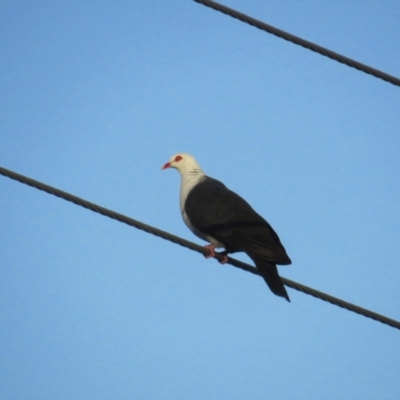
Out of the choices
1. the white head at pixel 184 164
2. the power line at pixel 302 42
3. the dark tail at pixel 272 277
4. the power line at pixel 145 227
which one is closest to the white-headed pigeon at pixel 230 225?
the dark tail at pixel 272 277

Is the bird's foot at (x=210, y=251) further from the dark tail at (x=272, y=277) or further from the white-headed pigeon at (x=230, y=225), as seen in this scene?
the dark tail at (x=272, y=277)

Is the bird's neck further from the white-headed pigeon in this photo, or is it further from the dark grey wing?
the dark grey wing

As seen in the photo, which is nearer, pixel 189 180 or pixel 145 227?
pixel 145 227

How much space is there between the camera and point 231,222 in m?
7.38

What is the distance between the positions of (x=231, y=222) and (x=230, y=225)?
0.16 ft

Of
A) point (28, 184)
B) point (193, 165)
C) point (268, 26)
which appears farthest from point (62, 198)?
point (193, 165)

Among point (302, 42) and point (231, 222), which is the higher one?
point (302, 42)

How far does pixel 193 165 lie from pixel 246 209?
1.97 m

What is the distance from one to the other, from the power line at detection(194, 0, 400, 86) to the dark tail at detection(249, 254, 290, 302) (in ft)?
6.06

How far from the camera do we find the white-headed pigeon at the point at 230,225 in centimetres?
663

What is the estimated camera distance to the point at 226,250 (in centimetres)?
753

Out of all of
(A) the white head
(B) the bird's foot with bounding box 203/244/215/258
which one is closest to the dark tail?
(B) the bird's foot with bounding box 203/244/215/258

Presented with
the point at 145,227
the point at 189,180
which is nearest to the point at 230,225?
the point at 189,180

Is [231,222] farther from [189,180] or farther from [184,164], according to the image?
[184,164]
